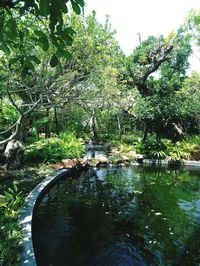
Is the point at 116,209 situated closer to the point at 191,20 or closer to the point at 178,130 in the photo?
the point at 178,130

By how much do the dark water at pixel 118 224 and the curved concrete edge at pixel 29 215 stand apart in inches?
15.3

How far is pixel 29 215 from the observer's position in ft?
18.4

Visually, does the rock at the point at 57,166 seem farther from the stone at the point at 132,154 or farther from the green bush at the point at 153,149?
the green bush at the point at 153,149

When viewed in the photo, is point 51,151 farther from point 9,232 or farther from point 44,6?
point 44,6

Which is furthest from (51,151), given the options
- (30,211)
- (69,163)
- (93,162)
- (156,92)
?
(156,92)

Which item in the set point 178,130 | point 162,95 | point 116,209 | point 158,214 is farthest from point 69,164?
point 178,130

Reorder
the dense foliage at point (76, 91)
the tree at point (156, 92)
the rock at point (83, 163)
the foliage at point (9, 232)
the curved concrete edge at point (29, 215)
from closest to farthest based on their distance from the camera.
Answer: the dense foliage at point (76, 91) → the foliage at point (9, 232) → the curved concrete edge at point (29, 215) → the rock at point (83, 163) → the tree at point (156, 92)

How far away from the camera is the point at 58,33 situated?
5.52 ft

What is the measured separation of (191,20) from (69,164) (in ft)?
56.3

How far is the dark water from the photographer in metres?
4.87

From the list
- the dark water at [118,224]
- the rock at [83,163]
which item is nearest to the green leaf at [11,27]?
the dark water at [118,224]

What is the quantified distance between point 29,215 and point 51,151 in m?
6.44

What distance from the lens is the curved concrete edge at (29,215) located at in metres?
3.86

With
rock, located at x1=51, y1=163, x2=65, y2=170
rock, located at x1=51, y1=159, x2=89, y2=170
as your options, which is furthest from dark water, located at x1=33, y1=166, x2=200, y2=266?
rock, located at x1=51, y1=159, x2=89, y2=170
